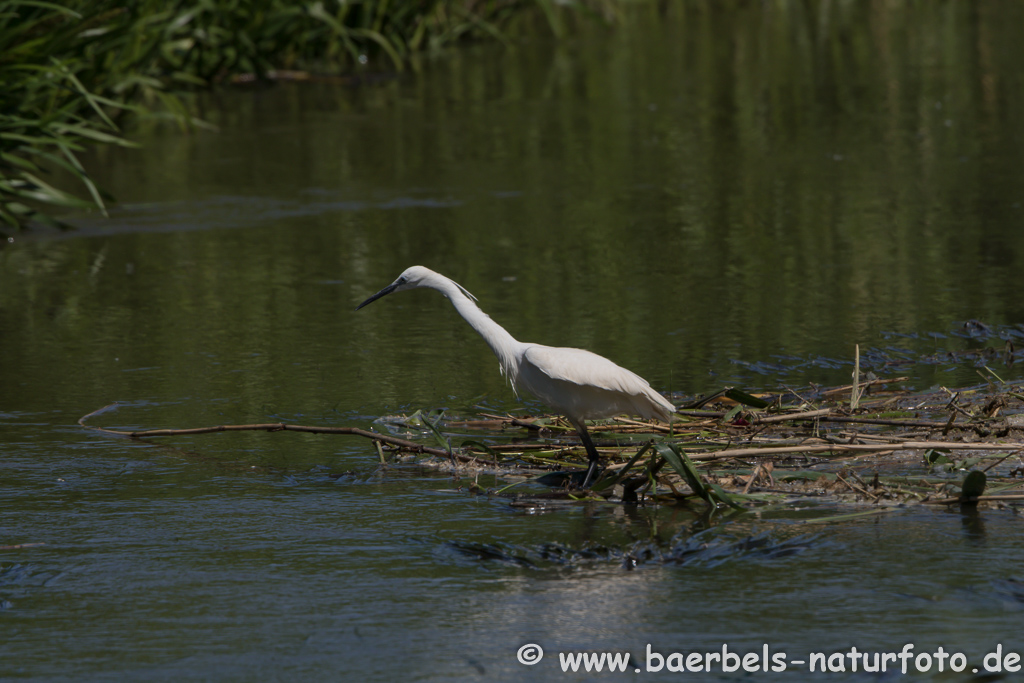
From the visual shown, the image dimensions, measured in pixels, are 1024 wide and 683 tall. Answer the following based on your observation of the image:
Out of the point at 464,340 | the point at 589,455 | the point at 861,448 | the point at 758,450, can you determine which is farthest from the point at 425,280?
the point at 464,340

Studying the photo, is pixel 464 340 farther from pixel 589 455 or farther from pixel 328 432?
pixel 589 455

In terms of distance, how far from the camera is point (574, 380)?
4211 millimetres

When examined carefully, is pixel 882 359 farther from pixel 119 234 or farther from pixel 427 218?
pixel 119 234

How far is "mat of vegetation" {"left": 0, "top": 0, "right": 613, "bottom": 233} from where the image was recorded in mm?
8492

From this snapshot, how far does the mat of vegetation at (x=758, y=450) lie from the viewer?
4070 millimetres

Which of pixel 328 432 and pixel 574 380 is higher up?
pixel 574 380

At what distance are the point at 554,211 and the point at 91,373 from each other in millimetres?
4244

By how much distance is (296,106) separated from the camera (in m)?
14.2

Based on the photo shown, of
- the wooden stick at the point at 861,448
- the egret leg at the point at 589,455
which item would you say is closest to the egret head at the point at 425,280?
the egret leg at the point at 589,455

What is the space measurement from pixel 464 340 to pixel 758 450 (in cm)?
253

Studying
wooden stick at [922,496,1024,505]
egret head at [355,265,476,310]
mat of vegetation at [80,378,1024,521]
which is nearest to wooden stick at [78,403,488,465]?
mat of vegetation at [80,378,1024,521]

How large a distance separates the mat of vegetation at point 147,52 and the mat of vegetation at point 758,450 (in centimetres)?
390

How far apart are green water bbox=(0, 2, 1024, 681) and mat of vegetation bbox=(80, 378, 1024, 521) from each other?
0.12m

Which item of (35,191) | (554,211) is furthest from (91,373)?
(554,211)
